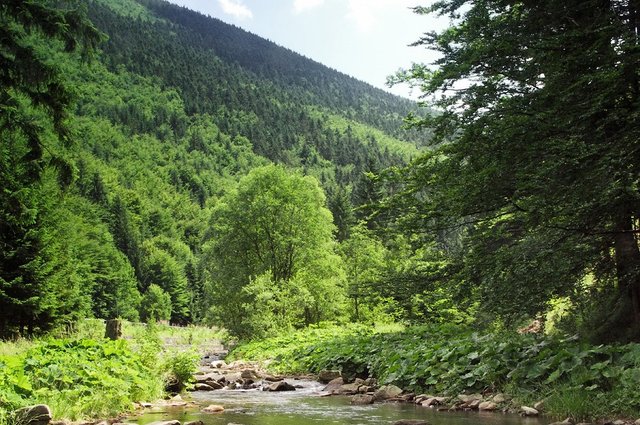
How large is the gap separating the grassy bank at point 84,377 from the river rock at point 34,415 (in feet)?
0.48

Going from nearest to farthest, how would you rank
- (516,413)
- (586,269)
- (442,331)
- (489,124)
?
(516,413) < (489,124) < (586,269) < (442,331)

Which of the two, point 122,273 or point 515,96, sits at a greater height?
point 515,96

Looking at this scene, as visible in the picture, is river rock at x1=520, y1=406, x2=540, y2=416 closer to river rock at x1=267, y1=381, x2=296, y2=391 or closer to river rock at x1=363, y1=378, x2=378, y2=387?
river rock at x1=363, y1=378, x2=378, y2=387

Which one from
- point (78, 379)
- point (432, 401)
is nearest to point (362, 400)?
point (432, 401)

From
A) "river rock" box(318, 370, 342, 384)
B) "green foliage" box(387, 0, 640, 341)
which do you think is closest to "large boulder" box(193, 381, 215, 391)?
"river rock" box(318, 370, 342, 384)

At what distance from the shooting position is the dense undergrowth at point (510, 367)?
7.76 meters

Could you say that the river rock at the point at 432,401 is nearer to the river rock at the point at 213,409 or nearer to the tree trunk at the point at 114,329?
the river rock at the point at 213,409

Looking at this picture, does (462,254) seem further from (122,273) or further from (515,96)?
(122,273)

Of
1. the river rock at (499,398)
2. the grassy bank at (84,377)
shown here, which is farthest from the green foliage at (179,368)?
the river rock at (499,398)

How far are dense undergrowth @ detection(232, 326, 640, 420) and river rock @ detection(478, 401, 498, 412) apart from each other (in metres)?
0.36

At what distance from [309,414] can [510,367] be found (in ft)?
12.1

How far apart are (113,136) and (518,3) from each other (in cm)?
16354

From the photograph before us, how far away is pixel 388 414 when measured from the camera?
916 centimetres

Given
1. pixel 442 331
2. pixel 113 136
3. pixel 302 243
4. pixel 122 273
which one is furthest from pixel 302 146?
pixel 442 331
